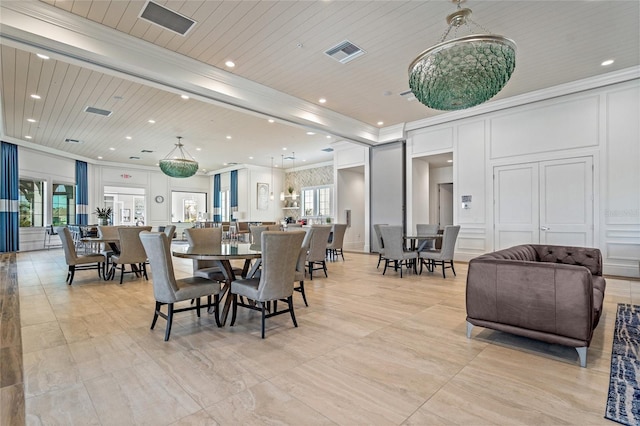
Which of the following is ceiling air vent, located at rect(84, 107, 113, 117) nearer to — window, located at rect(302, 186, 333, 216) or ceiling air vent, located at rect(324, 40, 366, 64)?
ceiling air vent, located at rect(324, 40, 366, 64)

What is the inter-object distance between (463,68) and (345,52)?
7.11ft

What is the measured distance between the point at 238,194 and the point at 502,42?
13.1m

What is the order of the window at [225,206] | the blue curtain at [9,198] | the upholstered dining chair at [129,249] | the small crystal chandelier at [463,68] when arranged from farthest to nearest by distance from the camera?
the window at [225,206], the blue curtain at [9,198], the upholstered dining chair at [129,249], the small crystal chandelier at [463,68]

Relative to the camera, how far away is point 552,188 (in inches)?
243

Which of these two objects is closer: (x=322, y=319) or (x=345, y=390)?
(x=345, y=390)

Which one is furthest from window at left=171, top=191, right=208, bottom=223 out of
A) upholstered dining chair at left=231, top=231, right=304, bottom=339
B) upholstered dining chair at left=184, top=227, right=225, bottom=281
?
upholstered dining chair at left=231, top=231, right=304, bottom=339

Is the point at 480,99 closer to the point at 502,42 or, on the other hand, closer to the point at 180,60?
the point at 502,42

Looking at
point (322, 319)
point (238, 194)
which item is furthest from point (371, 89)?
point (238, 194)

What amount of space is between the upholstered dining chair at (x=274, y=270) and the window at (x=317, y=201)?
9.55 metres

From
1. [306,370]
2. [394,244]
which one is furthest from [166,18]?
[394,244]

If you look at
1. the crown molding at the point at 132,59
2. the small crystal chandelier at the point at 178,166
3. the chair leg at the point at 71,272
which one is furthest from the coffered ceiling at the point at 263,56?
the chair leg at the point at 71,272

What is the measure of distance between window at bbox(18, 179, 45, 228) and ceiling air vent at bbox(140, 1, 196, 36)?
10.00 metres

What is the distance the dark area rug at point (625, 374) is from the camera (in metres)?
1.74

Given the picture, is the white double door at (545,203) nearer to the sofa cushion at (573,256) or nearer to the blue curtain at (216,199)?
the sofa cushion at (573,256)
